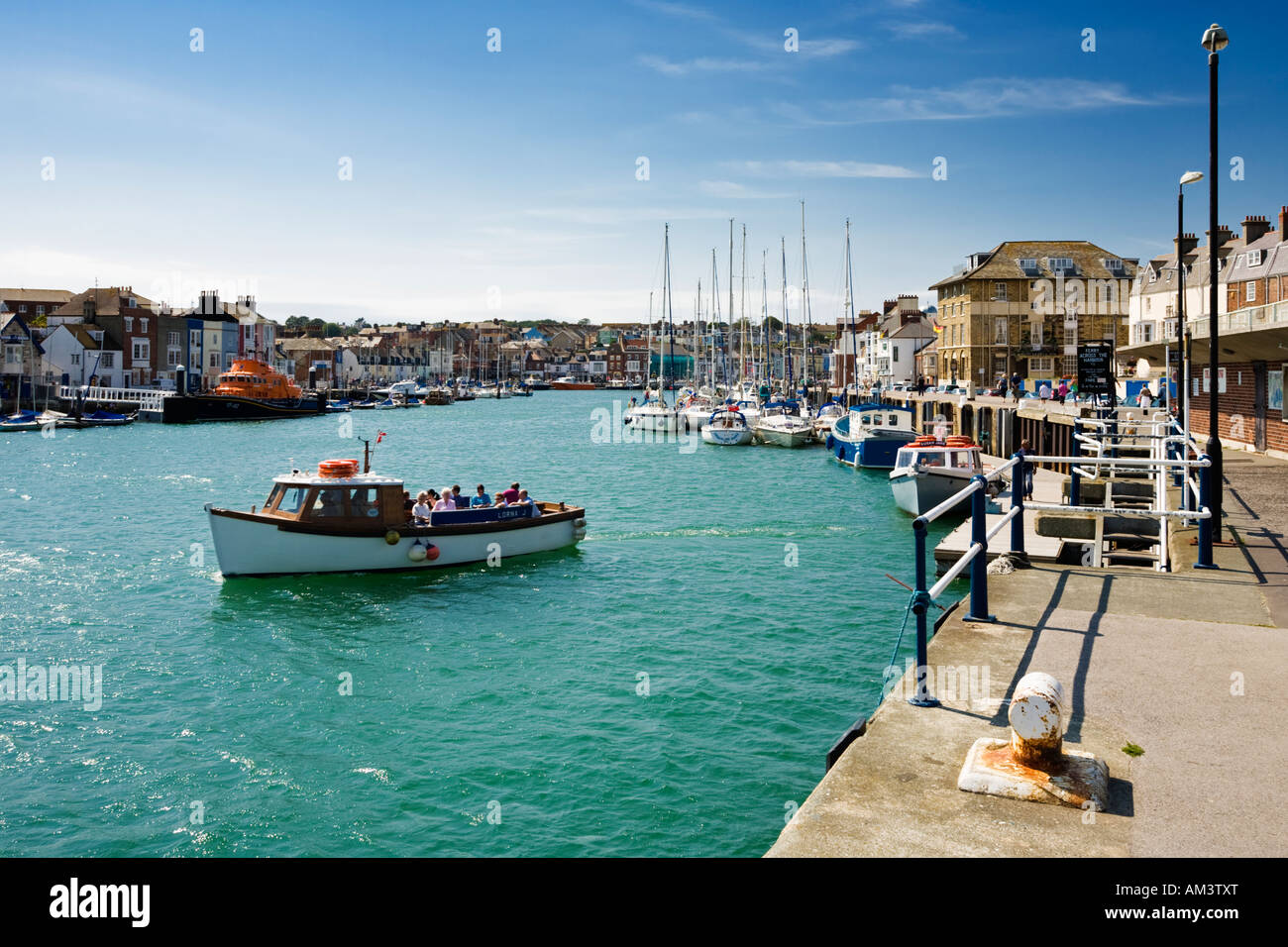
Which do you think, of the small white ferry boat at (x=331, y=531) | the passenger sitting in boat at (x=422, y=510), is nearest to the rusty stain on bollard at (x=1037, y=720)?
the small white ferry boat at (x=331, y=531)

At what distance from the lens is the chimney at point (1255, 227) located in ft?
185

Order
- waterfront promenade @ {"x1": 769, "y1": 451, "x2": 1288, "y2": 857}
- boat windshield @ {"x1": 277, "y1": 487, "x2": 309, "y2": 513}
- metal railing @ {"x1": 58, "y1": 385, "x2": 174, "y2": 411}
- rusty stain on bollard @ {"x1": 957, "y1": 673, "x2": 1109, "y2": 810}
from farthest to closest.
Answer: metal railing @ {"x1": 58, "y1": 385, "x2": 174, "y2": 411}, boat windshield @ {"x1": 277, "y1": 487, "x2": 309, "y2": 513}, rusty stain on bollard @ {"x1": 957, "y1": 673, "x2": 1109, "y2": 810}, waterfront promenade @ {"x1": 769, "y1": 451, "x2": 1288, "y2": 857}

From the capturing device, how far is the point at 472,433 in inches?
3625

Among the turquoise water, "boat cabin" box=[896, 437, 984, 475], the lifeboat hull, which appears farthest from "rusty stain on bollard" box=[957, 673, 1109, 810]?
the lifeboat hull

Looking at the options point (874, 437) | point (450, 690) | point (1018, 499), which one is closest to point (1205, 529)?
point (1018, 499)

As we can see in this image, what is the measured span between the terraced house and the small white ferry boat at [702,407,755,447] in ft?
92.8

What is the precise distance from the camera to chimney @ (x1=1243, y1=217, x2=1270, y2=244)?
56312 millimetres

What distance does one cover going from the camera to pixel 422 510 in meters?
24.3

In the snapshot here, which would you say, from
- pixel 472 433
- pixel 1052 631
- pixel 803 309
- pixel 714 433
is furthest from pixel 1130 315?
pixel 1052 631

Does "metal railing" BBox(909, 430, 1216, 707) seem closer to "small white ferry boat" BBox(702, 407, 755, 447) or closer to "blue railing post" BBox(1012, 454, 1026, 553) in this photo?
"blue railing post" BBox(1012, 454, 1026, 553)

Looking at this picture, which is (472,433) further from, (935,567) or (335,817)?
(335,817)

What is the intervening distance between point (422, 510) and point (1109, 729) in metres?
19.6
